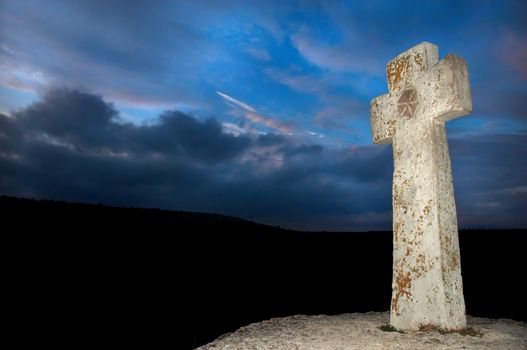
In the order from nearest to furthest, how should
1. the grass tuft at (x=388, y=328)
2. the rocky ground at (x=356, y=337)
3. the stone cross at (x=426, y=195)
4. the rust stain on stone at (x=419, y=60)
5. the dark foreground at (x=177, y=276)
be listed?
the rocky ground at (x=356, y=337), the stone cross at (x=426, y=195), the grass tuft at (x=388, y=328), the rust stain on stone at (x=419, y=60), the dark foreground at (x=177, y=276)

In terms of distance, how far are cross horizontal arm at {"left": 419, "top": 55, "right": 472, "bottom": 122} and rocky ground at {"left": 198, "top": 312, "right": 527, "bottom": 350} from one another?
8.93 ft

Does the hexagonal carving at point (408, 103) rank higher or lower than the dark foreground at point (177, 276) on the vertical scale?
higher

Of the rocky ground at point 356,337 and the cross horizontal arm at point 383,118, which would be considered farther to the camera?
the cross horizontal arm at point 383,118

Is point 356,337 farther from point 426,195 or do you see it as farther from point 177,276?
point 177,276

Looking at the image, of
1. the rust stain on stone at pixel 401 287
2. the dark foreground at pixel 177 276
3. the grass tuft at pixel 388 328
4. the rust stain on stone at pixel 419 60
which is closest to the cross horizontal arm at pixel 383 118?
the rust stain on stone at pixel 419 60

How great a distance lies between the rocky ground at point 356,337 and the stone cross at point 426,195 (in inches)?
13.3

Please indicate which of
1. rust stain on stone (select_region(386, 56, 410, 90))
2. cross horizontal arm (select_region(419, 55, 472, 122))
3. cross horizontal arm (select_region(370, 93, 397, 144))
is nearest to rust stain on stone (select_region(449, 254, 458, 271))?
cross horizontal arm (select_region(419, 55, 472, 122))

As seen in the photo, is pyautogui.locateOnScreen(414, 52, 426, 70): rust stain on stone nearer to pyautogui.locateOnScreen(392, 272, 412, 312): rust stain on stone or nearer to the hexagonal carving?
the hexagonal carving

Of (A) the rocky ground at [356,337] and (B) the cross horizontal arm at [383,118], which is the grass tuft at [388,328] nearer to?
(A) the rocky ground at [356,337]

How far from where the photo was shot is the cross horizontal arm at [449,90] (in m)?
4.31

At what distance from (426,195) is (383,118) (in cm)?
152

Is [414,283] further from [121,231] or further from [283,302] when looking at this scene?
[121,231]

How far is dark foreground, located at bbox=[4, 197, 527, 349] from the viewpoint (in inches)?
251

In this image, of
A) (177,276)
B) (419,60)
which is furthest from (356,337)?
(177,276)
